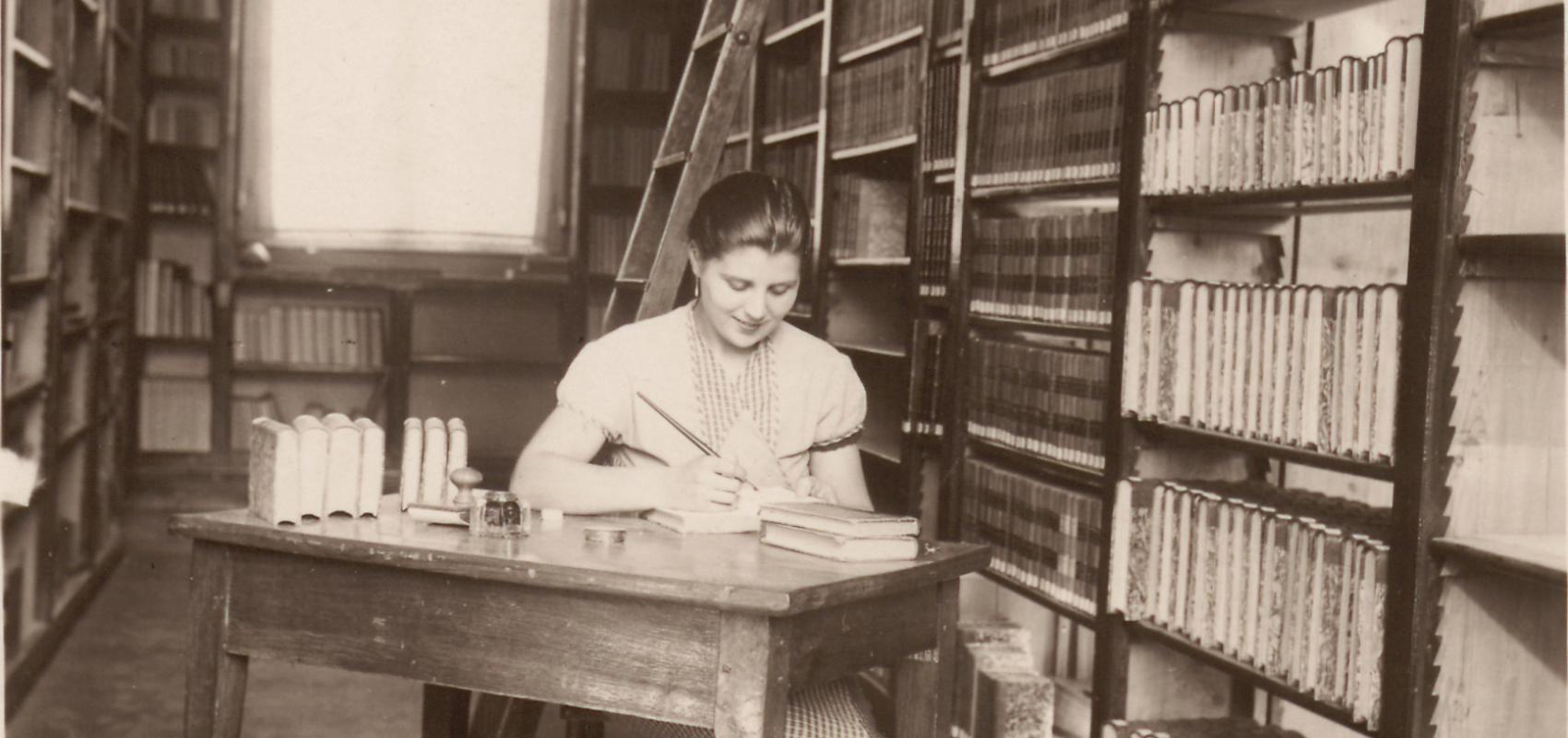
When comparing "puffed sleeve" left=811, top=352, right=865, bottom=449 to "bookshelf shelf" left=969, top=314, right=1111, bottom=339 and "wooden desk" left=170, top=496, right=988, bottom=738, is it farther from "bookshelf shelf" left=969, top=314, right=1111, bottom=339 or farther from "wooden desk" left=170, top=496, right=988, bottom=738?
"bookshelf shelf" left=969, top=314, right=1111, bottom=339

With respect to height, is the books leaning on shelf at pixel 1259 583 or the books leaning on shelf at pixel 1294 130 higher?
the books leaning on shelf at pixel 1294 130

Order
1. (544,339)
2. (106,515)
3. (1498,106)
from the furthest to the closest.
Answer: (544,339) → (106,515) → (1498,106)

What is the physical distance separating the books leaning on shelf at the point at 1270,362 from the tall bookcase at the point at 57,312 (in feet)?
8.99

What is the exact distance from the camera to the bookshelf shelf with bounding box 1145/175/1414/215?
7.50 ft

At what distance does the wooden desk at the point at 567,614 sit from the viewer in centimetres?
174

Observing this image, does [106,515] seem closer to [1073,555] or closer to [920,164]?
[920,164]

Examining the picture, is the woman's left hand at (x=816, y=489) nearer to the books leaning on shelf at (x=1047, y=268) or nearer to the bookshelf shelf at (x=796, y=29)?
the books leaning on shelf at (x=1047, y=268)

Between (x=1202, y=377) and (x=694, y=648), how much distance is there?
1.37 m

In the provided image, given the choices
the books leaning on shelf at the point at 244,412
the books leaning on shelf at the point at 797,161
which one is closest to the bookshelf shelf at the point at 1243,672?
the books leaning on shelf at the point at 797,161

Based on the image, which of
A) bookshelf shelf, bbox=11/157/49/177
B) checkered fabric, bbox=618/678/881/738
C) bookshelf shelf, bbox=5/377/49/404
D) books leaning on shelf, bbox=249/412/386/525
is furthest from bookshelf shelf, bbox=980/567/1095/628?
bookshelf shelf, bbox=11/157/49/177

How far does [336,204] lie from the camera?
686 cm

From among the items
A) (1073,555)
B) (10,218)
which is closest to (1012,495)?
(1073,555)

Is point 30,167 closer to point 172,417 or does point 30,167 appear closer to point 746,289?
point 746,289

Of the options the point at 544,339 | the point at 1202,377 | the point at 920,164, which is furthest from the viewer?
the point at 544,339
